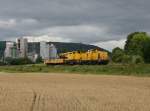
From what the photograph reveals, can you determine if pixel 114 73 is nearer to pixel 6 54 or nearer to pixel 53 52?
pixel 53 52

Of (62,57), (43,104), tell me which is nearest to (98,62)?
(62,57)

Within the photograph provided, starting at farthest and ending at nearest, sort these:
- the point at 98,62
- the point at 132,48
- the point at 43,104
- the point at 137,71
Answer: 1. the point at 132,48
2. the point at 98,62
3. the point at 137,71
4. the point at 43,104

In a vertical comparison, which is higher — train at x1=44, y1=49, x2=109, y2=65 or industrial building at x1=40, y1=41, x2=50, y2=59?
industrial building at x1=40, y1=41, x2=50, y2=59

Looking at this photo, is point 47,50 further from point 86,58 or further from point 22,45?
point 86,58

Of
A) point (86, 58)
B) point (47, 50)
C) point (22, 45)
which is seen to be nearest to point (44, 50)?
point (47, 50)

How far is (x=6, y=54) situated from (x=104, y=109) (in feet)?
555

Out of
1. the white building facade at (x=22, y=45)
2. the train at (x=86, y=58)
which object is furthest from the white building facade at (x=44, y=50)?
the train at (x=86, y=58)

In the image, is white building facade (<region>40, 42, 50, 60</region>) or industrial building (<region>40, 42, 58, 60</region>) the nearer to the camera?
industrial building (<region>40, 42, 58, 60</region>)

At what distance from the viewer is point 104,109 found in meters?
20.3

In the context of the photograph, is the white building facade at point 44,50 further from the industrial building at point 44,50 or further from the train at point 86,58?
the train at point 86,58

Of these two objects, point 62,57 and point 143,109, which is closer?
point 143,109

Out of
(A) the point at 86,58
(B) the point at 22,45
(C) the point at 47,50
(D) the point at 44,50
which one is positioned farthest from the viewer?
(B) the point at 22,45

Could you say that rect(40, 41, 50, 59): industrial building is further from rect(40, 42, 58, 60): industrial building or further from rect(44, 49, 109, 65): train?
rect(44, 49, 109, 65): train

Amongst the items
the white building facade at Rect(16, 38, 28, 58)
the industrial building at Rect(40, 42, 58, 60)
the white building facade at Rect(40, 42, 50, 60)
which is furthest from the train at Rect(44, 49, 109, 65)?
the white building facade at Rect(16, 38, 28, 58)
